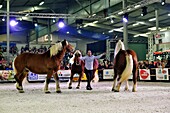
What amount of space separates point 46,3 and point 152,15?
1066cm

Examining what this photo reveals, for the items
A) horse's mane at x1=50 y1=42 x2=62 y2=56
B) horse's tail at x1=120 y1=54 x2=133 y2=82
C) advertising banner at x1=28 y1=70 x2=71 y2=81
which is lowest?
advertising banner at x1=28 y1=70 x2=71 y2=81

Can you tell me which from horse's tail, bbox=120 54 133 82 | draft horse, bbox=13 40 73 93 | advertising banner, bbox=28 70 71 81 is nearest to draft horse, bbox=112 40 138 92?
horse's tail, bbox=120 54 133 82

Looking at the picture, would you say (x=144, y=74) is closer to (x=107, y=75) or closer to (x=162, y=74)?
(x=162, y=74)

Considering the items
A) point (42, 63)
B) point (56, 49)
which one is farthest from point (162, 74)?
point (42, 63)

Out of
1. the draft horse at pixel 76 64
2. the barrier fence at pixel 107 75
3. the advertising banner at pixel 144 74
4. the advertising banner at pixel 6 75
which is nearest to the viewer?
the draft horse at pixel 76 64

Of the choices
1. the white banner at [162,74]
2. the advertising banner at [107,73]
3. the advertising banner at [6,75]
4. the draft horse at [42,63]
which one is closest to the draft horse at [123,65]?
the draft horse at [42,63]

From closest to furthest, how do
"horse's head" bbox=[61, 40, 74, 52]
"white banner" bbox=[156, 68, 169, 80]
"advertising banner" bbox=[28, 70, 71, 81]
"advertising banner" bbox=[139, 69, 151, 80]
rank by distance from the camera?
"horse's head" bbox=[61, 40, 74, 52], "white banner" bbox=[156, 68, 169, 80], "advertising banner" bbox=[139, 69, 151, 80], "advertising banner" bbox=[28, 70, 71, 81]

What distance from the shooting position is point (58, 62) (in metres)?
11.0

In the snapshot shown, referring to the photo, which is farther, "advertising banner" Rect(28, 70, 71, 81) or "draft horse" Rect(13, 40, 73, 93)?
"advertising banner" Rect(28, 70, 71, 81)

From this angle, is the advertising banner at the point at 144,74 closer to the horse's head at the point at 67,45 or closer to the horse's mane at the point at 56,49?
the horse's head at the point at 67,45

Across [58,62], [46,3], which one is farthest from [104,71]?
[46,3]

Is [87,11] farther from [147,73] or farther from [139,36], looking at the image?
[139,36]

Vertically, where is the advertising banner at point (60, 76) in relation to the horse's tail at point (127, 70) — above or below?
below

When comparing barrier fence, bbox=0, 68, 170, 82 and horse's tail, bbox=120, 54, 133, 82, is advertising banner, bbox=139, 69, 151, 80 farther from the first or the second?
horse's tail, bbox=120, 54, 133, 82
